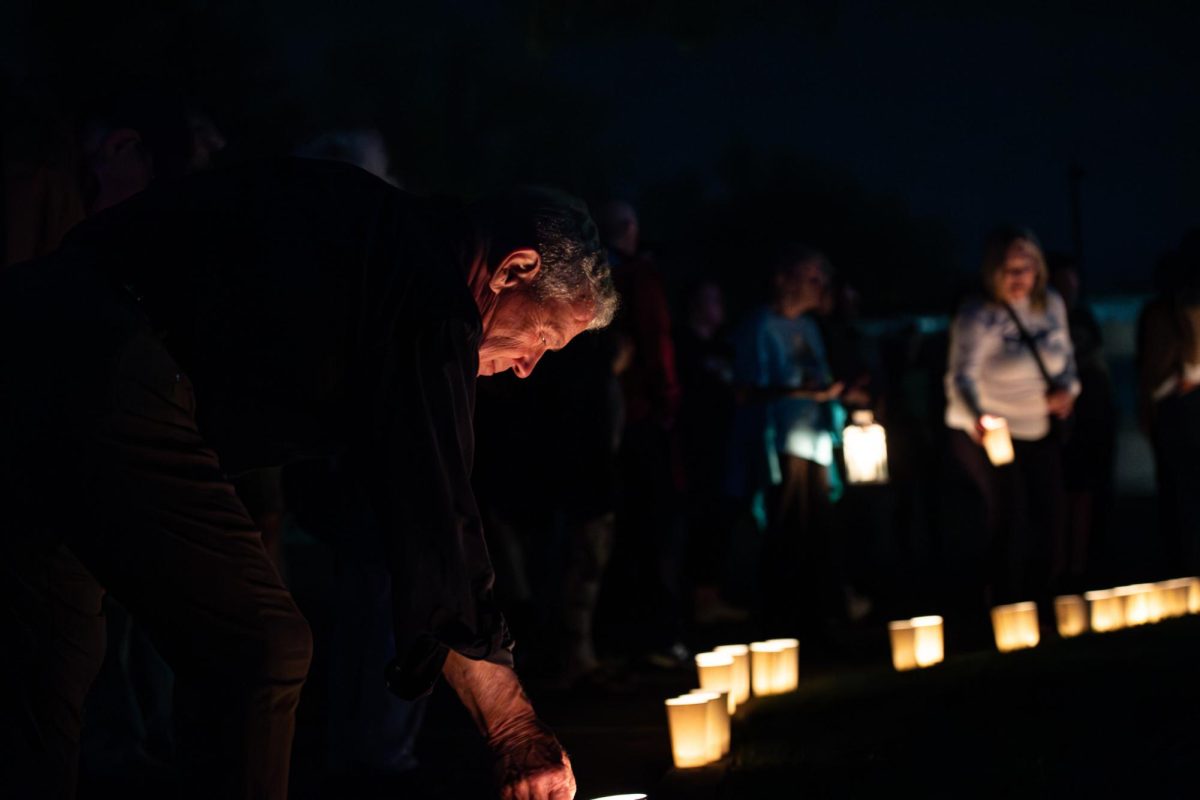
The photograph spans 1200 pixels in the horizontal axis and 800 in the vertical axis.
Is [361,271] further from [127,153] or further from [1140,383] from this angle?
[1140,383]

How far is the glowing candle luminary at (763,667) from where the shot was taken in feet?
19.8

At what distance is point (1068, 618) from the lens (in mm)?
7445

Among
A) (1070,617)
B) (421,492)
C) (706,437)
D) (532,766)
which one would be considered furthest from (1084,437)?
(421,492)

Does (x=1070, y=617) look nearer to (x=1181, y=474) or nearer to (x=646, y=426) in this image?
(x=646, y=426)

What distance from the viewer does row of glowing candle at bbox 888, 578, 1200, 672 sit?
663 centimetres

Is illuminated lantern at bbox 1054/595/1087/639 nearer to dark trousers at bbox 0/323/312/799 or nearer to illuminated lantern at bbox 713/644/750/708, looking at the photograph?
illuminated lantern at bbox 713/644/750/708

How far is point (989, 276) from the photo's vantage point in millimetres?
8656

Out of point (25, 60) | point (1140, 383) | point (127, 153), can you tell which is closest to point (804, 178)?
point (25, 60)

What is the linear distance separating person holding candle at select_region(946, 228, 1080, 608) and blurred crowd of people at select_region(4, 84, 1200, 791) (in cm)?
1

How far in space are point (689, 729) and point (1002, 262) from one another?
4.67 m

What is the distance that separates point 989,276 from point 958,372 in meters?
0.50

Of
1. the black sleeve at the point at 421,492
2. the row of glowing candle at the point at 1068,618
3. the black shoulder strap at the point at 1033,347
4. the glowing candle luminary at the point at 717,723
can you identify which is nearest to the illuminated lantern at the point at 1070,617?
the row of glowing candle at the point at 1068,618

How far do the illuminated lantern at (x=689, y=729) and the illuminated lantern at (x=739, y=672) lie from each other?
1.06m

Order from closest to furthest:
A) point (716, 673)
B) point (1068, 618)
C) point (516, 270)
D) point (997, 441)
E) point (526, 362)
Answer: point (516, 270) < point (526, 362) < point (716, 673) < point (1068, 618) < point (997, 441)
